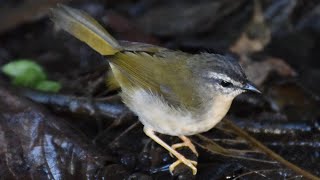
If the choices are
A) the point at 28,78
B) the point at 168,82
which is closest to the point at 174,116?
the point at 168,82

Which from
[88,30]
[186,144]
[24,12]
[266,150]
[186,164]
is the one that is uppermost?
[24,12]

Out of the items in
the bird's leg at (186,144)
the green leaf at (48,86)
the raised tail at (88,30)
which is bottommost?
the bird's leg at (186,144)

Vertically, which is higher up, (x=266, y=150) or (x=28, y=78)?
(x=28, y=78)

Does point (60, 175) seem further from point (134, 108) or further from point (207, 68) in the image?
point (207, 68)

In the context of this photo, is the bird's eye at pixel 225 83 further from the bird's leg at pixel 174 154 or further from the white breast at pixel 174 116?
the bird's leg at pixel 174 154

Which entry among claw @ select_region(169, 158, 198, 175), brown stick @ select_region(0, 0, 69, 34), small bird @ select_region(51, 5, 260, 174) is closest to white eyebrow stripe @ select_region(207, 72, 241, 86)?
small bird @ select_region(51, 5, 260, 174)

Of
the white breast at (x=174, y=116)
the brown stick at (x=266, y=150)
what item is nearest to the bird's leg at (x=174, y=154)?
the white breast at (x=174, y=116)

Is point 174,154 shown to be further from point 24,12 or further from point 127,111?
point 24,12
